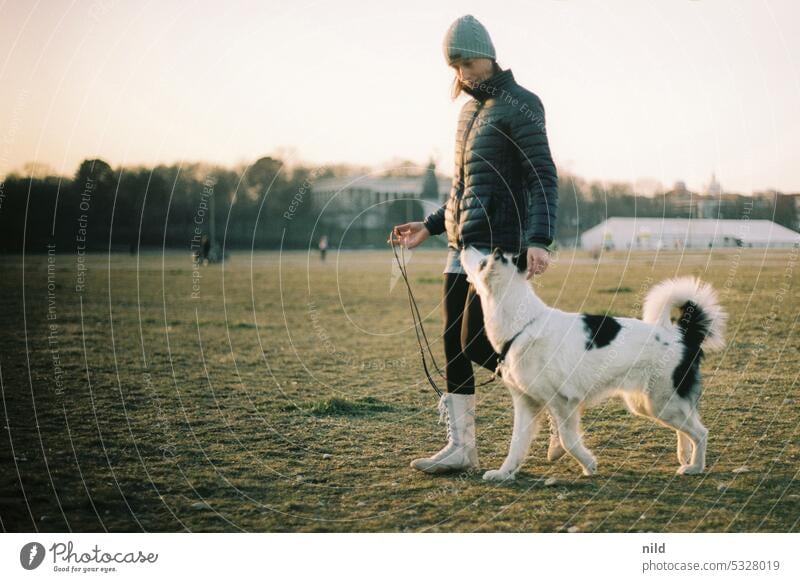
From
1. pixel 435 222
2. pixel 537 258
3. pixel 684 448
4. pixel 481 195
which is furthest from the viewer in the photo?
pixel 435 222

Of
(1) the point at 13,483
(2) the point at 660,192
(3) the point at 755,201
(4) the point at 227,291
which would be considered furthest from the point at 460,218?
(4) the point at 227,291

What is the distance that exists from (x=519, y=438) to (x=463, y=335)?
2.62 feet

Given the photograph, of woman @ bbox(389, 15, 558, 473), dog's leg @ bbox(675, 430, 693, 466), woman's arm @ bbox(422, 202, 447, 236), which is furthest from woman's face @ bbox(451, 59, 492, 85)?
dog's leg @ bbox(675, 430, 693, 466)

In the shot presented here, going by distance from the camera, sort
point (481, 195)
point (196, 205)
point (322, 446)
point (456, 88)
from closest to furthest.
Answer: point (481, 195)
point (456, 88)
point (322, 446)
point (196, 205)

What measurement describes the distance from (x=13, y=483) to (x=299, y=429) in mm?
2301

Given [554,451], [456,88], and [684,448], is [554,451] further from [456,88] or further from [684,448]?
[456,88]

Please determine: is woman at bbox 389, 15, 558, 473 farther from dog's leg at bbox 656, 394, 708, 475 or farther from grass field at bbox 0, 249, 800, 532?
dog's leg at bbox 656, 394, 708, 475

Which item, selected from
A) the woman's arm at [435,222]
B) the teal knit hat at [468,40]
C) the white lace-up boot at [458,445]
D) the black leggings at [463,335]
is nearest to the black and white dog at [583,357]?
the black leggings at [463,335]

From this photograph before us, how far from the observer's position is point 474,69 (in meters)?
5.13

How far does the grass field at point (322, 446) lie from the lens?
4707 mm

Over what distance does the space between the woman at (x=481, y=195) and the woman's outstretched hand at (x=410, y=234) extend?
1.07 ft

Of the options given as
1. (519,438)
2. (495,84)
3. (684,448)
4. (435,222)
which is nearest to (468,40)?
(495,84)

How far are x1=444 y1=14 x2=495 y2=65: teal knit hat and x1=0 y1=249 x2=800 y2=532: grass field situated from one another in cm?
287
